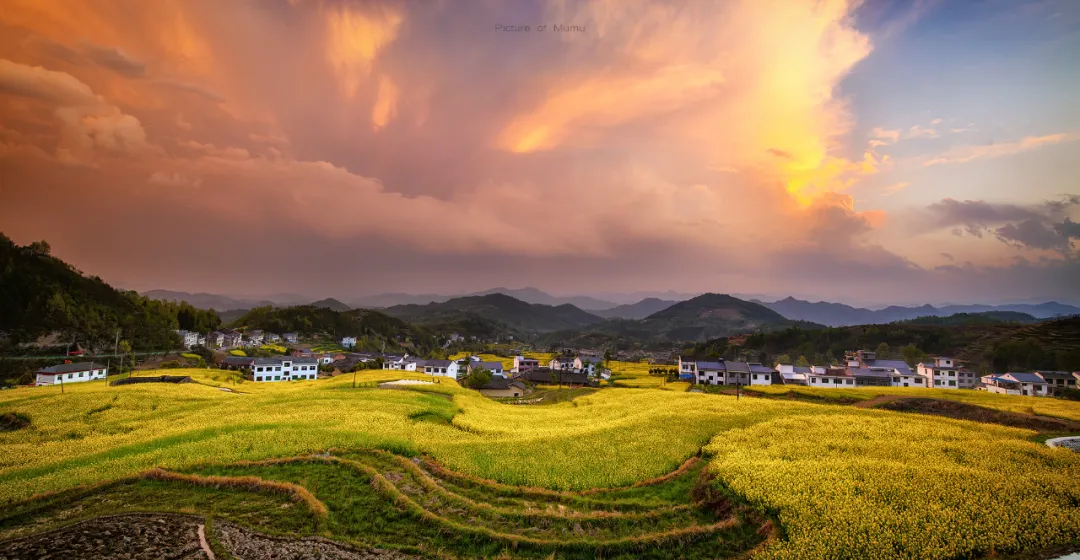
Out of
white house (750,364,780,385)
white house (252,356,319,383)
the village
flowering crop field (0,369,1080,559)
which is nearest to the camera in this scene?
flowering crop field (0,369,1080,559)

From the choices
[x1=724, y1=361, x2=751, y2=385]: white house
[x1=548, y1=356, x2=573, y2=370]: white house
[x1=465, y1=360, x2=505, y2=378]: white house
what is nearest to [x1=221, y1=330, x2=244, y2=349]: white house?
[x1=465, y1=360, x2=505, y2=378]: white house

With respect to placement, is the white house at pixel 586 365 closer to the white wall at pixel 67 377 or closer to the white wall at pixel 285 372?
the white wall at pixel 285 372

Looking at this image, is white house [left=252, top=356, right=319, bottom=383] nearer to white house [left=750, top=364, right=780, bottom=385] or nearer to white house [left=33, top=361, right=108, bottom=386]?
white house [left=33, top=361, right=108, bottom=386]

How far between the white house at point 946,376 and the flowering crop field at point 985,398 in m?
30.2

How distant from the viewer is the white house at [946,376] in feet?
262

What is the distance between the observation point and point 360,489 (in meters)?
16.7

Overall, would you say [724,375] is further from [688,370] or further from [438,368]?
[438,368]

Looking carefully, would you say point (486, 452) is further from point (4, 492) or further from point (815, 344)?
point (815, 344)

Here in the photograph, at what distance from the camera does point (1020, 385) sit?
6906 centimetres

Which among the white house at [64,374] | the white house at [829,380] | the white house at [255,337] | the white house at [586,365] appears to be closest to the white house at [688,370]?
the white house at [829,380]

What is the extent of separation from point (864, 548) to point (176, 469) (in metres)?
24.7

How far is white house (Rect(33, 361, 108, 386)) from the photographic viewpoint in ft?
204

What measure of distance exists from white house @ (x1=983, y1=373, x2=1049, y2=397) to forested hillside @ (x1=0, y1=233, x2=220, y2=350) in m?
165

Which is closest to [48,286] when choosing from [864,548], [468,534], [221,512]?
[221,512]
